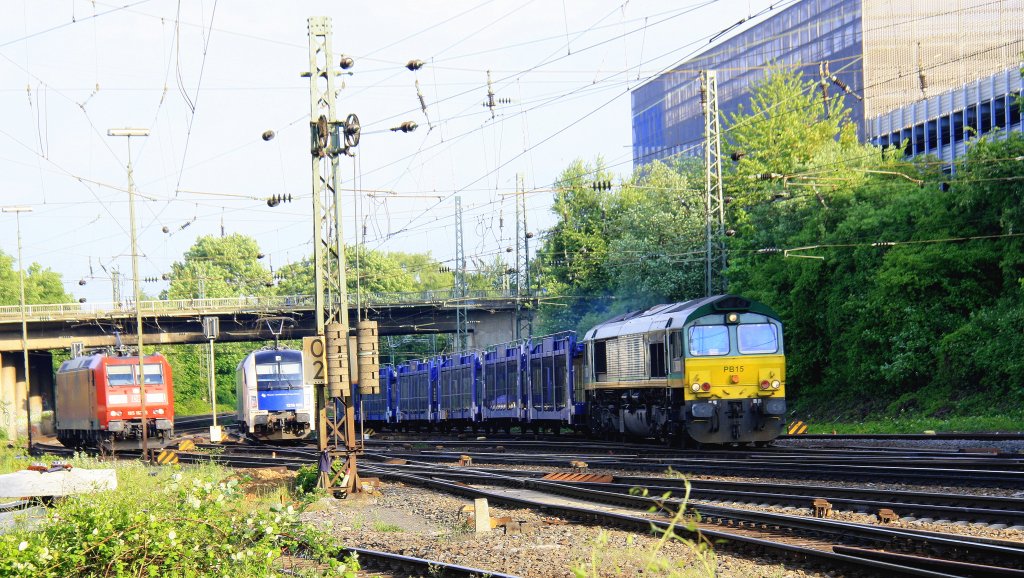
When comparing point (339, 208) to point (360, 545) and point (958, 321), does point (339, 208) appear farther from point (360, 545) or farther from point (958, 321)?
point (958, 321)

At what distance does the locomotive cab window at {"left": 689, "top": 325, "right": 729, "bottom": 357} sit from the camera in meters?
23.0

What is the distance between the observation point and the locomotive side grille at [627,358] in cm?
2544

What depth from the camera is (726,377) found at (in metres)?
23.0

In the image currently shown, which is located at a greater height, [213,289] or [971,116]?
[971,116]

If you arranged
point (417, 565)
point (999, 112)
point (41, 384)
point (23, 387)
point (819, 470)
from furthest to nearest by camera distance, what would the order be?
1. point (41, 384)
2. point (23, 387)
3. point (999, 112)
4. point (819, 470)
5. point (417, 565)

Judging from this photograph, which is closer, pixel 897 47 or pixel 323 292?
pixel 323 292

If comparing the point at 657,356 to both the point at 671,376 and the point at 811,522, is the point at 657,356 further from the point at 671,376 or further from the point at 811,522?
the point at 811,522

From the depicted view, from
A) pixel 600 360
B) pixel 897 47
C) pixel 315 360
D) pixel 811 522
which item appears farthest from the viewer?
pixel 897 47

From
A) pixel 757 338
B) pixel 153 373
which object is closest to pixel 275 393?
pixel 153 373

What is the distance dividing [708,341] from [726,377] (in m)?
0.84

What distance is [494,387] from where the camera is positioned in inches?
1596

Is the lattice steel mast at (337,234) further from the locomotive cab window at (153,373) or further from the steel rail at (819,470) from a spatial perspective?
the locomotive cab window at (153,373)

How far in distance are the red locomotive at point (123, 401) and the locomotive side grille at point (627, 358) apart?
650 inches

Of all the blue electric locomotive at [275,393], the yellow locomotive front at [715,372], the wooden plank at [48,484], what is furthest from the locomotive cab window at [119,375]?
the wooden plank at [48,484]
